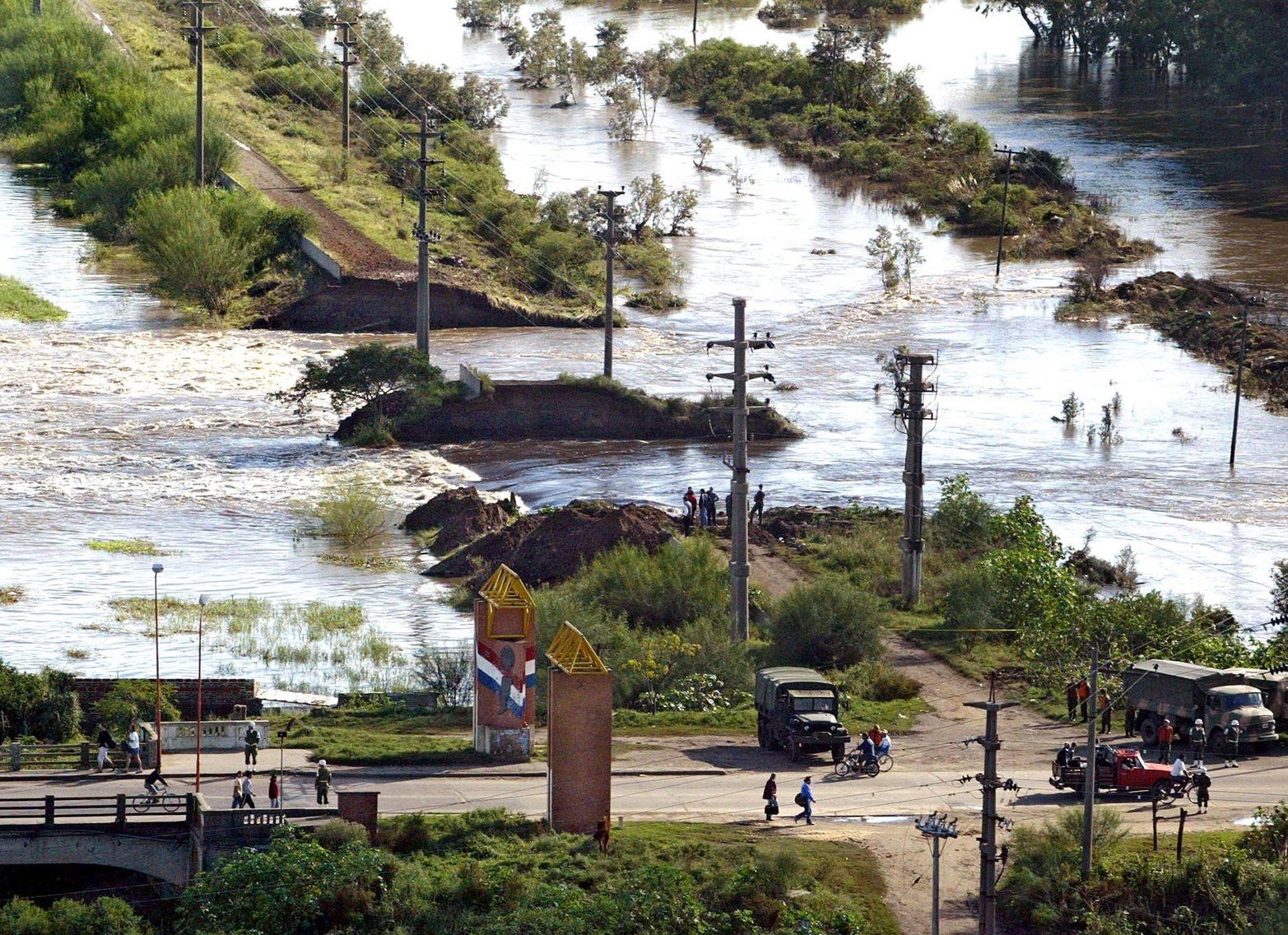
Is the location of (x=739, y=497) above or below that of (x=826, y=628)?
above

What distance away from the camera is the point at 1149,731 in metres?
32.7

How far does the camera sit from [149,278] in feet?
250

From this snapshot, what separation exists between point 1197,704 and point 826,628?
695 cm

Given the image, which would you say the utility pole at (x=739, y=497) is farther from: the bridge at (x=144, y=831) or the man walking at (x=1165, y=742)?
the bridge at (x=144, y=831)

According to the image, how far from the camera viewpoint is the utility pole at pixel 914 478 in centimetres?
4062

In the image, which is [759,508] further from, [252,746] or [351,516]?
[252,746]

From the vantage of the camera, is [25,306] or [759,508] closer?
[759,508]

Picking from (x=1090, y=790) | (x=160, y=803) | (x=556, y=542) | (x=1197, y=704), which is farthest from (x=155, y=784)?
(x=556, y=542)

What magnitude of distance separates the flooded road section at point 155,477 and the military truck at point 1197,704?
1327cm

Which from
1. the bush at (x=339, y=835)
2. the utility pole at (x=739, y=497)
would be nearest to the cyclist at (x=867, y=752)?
the utility pole at (x=739, y=497)

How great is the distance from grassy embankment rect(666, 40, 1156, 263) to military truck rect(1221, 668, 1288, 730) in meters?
51.7

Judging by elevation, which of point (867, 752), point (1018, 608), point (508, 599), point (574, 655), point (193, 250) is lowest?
point (867, 752)

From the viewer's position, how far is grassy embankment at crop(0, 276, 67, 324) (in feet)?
229

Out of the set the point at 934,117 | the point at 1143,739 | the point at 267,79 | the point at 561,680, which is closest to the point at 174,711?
the point at 561,680
